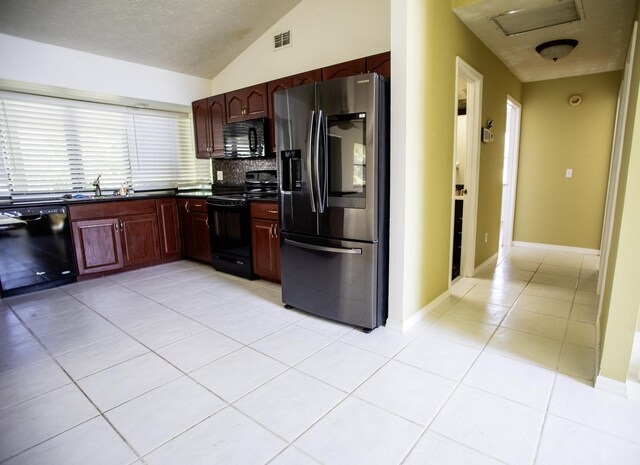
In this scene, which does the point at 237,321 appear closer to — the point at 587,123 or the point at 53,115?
the point at 53,115

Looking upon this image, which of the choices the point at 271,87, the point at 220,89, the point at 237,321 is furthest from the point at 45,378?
the point at 220,89

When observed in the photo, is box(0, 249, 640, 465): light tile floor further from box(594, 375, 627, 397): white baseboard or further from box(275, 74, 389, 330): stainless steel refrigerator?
box(275, 74, 389, 330): stainless steel refrigerator

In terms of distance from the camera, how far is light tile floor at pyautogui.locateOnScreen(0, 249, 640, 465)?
1.44m

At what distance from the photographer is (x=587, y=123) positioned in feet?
14.7

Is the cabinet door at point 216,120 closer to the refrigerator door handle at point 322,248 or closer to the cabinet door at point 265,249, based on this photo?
the cabinet door at point 265,249

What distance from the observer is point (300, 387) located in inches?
72.7

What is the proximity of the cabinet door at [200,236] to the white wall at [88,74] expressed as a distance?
1558 millimetres

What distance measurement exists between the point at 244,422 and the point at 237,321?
1.15 metres

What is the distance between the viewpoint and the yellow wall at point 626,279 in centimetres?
161

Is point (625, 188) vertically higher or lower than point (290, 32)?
lower

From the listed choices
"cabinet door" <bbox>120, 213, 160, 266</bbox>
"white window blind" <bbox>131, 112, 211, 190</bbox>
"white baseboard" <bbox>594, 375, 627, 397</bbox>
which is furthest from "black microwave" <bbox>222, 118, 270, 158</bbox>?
"white baseboard" <bbox>594, 375, 627, 397</bbox>

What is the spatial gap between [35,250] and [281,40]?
11.0ft

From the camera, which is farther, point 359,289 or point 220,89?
point 220,89

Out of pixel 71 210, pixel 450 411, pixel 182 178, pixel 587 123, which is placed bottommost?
pixel 450 411
